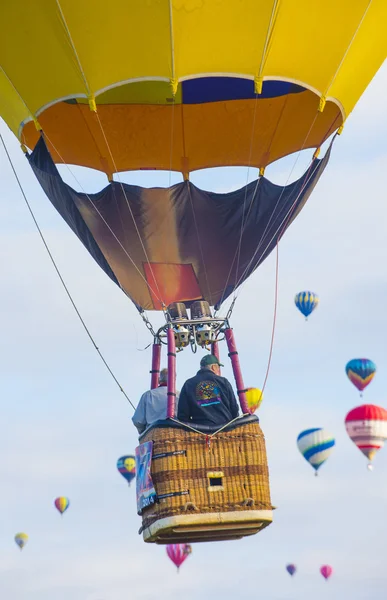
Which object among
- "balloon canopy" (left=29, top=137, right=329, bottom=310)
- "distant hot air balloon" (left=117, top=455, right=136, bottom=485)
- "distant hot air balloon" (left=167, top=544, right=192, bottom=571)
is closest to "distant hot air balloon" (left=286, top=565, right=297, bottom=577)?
"distant hot air balloon" (left=167, top=544, right=192, bottom=571)

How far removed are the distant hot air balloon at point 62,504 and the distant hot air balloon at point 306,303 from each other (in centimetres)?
660

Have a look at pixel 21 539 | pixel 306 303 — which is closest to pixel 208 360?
pixel 306 303

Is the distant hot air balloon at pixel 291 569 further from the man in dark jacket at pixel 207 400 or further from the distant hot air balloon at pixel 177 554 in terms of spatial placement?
the man in dark jacket at pixel 207 400

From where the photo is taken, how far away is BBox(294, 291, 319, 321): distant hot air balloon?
25.5m

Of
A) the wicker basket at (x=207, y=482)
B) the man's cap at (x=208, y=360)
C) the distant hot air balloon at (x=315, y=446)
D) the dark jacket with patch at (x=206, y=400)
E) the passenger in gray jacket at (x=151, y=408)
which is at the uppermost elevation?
the distant hot air balloon at (x=315, y=446)

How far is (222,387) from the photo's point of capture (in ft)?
33.0

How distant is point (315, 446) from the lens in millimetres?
22312

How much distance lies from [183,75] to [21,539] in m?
21.0

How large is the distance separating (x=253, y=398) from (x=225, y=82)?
876 centimetres

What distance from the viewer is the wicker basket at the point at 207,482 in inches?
390

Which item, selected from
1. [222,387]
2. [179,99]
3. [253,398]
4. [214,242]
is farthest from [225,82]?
[253,398]

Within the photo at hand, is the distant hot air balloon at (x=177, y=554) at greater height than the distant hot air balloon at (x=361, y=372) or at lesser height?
lesser

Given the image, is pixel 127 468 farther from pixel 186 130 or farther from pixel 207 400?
pixel 207 400

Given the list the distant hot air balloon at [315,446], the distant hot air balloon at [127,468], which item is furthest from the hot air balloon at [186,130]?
the distant hot air balloon at [127,468]
